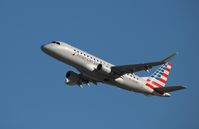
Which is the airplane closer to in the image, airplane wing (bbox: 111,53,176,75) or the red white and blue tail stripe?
airplane wing (bbox: 111,53,176,75)

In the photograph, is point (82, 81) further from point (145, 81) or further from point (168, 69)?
point (168, 69)

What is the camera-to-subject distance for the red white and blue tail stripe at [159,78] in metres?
Answer: 76.8

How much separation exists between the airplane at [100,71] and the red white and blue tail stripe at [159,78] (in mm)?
614

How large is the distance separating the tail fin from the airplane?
121 centimetres

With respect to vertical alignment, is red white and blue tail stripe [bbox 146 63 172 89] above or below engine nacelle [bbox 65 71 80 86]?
above

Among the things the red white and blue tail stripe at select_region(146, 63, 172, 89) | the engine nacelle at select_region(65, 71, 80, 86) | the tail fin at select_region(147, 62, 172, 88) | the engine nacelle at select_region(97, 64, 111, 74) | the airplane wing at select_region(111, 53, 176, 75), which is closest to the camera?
the airplane wing at select_region(111, 53, 176, 75)

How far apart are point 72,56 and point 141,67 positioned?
906 centimetres

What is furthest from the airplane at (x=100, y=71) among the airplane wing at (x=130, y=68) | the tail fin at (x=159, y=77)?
the tail fin at (x=159, y=77)

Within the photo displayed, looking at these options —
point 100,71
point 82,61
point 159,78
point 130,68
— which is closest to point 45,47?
point 82,61

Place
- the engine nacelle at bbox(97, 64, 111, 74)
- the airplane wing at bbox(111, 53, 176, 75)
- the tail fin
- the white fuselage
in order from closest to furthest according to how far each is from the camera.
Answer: the airplane wing at bbox(111, 53, 176, 75) → the white fuselage → the engine nacelle at bbox(97, 64, 111, 74) → the tail fin

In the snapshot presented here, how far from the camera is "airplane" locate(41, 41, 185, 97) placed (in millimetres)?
68375

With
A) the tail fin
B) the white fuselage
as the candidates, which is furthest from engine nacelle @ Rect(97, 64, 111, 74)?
the tail fin

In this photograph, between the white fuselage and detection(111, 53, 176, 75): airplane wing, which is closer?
detection(111, 53, 176, 75): airplane wing

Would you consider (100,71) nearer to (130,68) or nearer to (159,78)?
(130,68)
